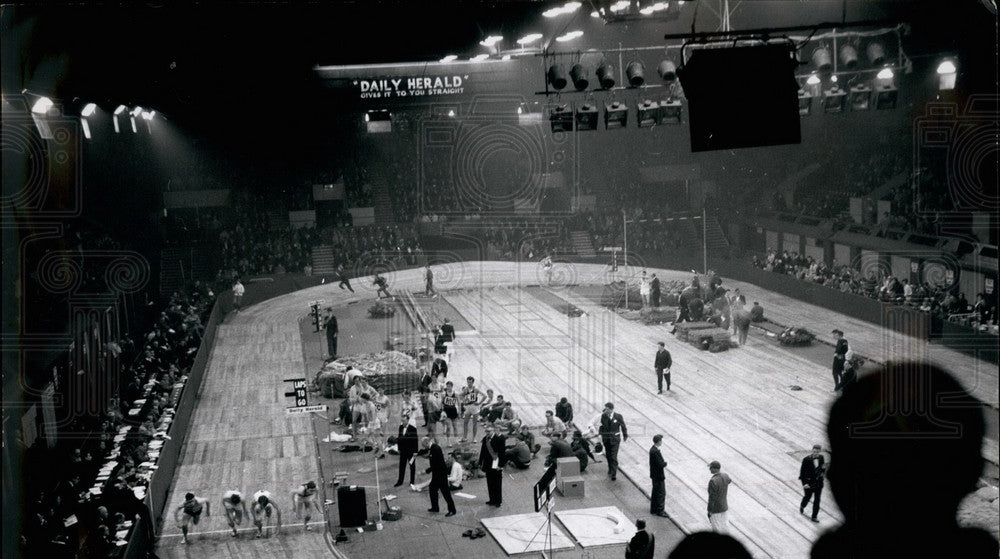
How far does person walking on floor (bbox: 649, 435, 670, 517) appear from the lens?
13.3 meters

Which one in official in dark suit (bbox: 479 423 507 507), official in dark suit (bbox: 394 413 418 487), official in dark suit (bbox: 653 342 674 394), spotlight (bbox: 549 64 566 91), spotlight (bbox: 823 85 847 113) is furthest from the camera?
official in dark suit (bbox: 653 342 674 394)

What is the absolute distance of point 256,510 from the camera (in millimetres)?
13812

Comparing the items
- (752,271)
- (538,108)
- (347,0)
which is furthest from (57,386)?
(538,108)

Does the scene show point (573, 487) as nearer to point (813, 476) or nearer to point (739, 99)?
point (813, 476)

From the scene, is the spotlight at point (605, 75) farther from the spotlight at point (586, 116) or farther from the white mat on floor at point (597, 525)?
the white mat on floor at point (597, 525)

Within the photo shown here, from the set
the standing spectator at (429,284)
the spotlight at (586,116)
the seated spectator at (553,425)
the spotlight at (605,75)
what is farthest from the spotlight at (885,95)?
the standing spectator at (429,284)

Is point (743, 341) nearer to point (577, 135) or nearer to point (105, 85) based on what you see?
point (105, 85)

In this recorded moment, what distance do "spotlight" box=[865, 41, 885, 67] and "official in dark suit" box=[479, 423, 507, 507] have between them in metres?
9.36

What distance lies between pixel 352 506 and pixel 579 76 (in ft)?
25.2

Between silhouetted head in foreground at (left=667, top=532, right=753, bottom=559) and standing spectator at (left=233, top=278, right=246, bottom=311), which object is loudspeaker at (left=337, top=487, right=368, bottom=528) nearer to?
silhouetted head in foreground at (left=667, top=532, right=753, bottom=559)

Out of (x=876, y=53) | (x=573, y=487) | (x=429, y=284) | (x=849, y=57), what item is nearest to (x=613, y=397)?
(x=573, y=487)

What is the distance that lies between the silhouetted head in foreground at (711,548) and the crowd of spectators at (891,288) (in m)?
22.4

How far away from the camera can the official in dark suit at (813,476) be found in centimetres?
1297

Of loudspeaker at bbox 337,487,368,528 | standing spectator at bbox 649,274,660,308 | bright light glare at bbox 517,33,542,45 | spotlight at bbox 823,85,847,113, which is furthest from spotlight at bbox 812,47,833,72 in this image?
loudspeaker at bbox 337,487,368,528
